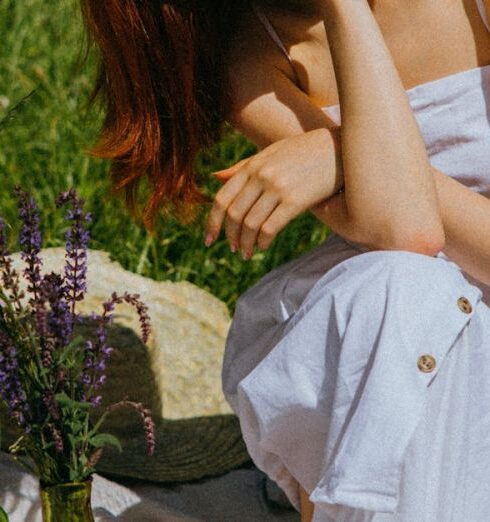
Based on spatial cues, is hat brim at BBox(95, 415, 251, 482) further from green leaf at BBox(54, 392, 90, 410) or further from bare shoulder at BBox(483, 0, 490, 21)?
bare shoulder at BBox(483, 0, 490, 21)

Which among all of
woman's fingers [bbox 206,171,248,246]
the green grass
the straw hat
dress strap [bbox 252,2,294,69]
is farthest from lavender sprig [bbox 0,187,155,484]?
the green grass

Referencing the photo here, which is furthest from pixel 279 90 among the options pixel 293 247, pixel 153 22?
pixel 293 247

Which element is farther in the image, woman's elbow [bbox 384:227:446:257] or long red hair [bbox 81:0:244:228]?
long red hair [bbox 81:0:244:228]

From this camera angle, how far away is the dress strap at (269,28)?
7.77 ft

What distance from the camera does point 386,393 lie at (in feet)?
6.17

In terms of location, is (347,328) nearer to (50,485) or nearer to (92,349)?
(92,349)

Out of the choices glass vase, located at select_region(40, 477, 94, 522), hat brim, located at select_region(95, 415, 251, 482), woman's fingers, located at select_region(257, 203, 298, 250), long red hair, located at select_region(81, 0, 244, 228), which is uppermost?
long red hair, located at select_region(81, 0, 244, 228)

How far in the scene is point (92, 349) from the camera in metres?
2.13

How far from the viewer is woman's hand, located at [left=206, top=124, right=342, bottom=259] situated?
2123 mm

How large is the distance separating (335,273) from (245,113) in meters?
0.47

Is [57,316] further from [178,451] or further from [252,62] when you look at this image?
[178,451]

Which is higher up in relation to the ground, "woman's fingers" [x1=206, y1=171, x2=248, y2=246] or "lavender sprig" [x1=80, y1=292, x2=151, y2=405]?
"woman's fingers" [x1=206, y1=171, x2=248, y2=246]

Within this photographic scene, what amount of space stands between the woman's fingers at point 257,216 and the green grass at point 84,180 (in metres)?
1.45

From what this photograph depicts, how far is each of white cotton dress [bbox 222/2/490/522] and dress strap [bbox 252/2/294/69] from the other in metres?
0.54
